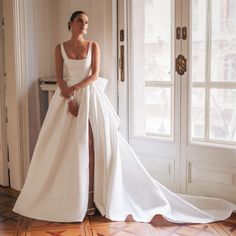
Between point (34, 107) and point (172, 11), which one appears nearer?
point (172, 11)

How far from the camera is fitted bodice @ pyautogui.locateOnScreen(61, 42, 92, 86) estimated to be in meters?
2.95

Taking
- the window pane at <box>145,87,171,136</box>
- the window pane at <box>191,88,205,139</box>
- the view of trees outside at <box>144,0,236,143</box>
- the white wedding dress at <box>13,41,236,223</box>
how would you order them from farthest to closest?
the window pane at <box>145,87,171,136</box>, the window pane at <box>191,88,205,139</box>, the view of trees outside at <box>144,0,236,143</box>, the white wedding dress at <box>13,41,236,223</box>

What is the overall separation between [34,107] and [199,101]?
4.41 ft

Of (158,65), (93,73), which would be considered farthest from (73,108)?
(158,65)

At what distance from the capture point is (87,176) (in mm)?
2910

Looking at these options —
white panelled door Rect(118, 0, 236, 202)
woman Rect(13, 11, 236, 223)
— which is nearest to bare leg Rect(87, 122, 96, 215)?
woman Rect(13, 11, 236, 223)

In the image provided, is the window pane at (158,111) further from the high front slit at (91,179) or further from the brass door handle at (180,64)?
the high front slit at (91,179)

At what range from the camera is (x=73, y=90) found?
294 centimetres

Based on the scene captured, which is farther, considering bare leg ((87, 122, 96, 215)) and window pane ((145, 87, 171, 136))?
window pane ((145, 87, 171, 136))

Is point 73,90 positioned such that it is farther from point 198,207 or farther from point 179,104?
point 198,207

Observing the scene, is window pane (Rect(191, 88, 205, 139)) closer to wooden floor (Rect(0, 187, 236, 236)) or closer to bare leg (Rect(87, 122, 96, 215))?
wooden floor (Rect(0, 187, 236, 236))

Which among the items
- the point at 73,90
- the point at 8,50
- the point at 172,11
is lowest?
the point at 73,90

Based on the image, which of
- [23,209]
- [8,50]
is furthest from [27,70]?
[23,209]

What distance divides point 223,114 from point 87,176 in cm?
103
